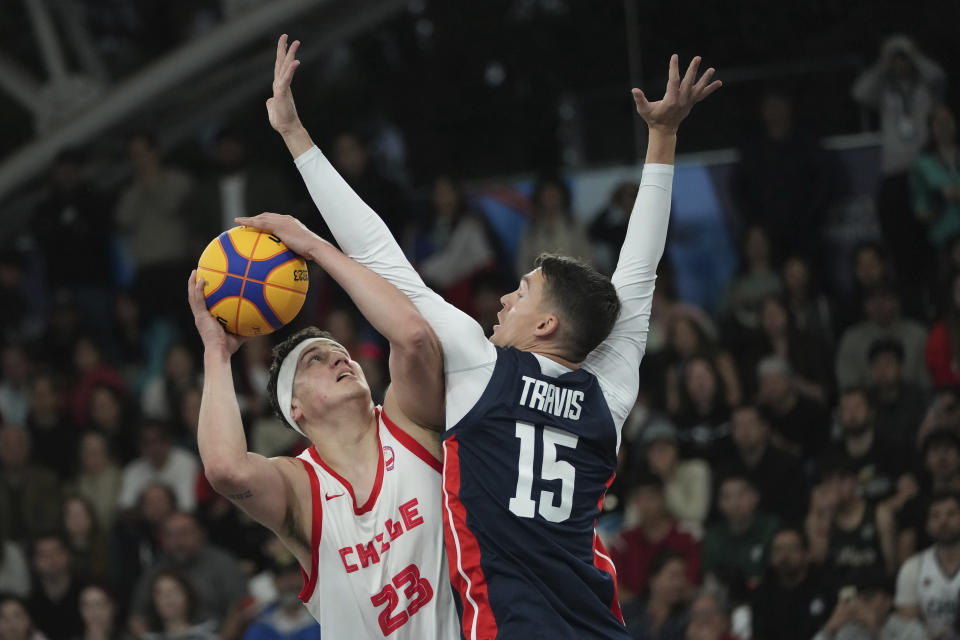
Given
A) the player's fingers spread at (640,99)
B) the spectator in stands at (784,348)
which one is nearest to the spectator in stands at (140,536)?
the spectator in stands at (784,348)

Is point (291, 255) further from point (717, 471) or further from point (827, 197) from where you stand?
point (827, 197)

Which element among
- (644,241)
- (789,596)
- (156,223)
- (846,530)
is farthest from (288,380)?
(156,223)

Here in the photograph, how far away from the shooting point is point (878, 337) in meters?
10.7

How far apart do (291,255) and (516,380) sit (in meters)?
1.15

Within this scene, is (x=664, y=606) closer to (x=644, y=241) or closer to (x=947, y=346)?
(x=947, y=346)

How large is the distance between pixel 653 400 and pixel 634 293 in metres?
5.80

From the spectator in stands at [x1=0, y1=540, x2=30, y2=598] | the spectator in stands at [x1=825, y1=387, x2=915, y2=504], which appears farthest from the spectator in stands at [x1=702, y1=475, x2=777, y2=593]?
the spectator in stands at [x1=0, y1=540, x2=30, y2=598]

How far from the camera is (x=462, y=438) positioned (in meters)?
5.04

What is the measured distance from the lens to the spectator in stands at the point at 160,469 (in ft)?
39.0

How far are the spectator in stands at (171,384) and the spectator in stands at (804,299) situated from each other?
535cm

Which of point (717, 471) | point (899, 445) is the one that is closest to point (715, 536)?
point (717, 471)

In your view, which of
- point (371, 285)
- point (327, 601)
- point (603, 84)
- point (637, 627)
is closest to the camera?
point (371, 285)

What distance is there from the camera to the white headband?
225 inches

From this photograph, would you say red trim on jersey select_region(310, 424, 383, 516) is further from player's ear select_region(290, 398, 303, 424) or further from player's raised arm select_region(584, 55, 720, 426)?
player's raised arm select_region(584, 55, 720, 426)
